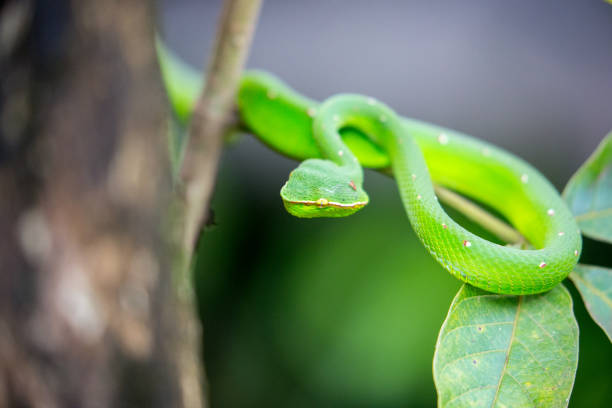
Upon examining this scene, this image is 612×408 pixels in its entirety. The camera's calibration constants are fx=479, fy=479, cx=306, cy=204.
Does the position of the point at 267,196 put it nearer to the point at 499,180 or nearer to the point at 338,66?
the point at 338,66

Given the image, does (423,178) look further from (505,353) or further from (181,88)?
(181,88)

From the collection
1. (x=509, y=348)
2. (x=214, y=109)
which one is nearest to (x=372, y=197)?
(x=214, y=109)

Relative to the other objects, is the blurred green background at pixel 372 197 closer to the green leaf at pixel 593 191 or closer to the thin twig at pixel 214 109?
the thin twig at pixel 214 109

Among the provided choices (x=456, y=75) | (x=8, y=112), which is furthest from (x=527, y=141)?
(x=8, y=112)

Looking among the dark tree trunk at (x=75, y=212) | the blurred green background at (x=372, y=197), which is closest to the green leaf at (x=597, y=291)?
the dark tree trunk at (x=75, y=212)

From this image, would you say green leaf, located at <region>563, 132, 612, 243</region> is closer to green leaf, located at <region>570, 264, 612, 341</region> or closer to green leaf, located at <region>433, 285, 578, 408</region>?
green leaf, located at <region>570, 264, 612, 341</region>

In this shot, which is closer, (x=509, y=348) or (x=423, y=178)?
(x=509, y=348)

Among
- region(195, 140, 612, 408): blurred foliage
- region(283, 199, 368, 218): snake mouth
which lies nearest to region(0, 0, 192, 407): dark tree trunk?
region(283, 199, 368, 218): snake mouth
